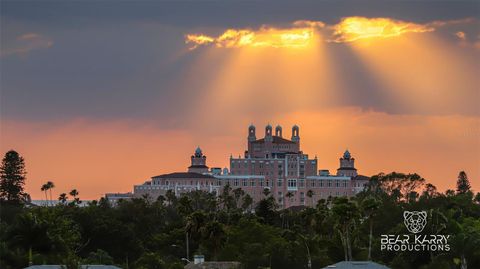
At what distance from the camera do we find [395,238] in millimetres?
104688

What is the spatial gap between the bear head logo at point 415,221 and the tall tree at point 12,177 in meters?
69.7

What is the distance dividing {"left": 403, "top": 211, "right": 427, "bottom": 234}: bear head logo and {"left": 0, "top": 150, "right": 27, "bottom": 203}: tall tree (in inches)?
2743

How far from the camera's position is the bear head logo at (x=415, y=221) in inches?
4135

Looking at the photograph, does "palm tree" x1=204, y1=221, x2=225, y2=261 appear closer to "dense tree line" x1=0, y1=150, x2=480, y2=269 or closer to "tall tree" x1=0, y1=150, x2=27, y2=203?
"dense tree line" x1=0, y1=150, x2=480, y2=269

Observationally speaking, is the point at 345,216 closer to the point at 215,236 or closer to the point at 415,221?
the point at 415,221

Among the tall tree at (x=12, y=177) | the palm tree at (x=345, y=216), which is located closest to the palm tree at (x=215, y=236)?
the palm tree at (x=345, y=216)

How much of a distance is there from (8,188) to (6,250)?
84401mm

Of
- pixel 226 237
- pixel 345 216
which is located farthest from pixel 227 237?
pixel 345 216

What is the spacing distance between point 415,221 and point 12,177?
76592 millimetres

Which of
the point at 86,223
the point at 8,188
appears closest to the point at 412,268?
the point at 86,223

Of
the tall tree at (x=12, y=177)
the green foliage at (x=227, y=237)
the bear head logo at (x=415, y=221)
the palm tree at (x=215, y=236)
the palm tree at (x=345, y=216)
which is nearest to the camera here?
the green foliage at (x=227, y=237)

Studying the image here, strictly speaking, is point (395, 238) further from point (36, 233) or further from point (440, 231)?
point (36, 233)

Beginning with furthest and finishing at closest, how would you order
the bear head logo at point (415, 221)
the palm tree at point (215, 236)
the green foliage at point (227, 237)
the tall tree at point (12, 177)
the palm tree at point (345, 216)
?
1. the tall tree at point (12, 177)
2. the palm tree at point (215, 236)
3. the palm tree at point (345, 216)
4. the bear head logo at point (415, 221)
5. the green foliage at point (227, 237)

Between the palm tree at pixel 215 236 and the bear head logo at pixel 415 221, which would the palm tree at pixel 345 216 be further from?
the palm tree at pixel 215 236
